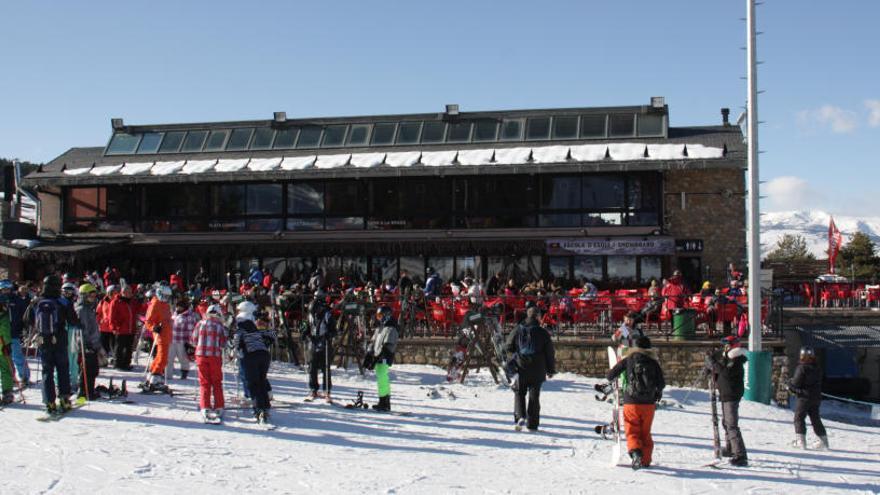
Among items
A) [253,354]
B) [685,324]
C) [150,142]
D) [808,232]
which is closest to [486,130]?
[150,142]

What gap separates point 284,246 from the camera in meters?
25.2

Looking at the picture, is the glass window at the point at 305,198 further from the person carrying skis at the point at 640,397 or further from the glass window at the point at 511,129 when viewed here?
the person carrying skis at the point at 640,397

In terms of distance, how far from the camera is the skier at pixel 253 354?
10.4 meters

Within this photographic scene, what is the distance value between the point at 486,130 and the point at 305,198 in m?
6.04

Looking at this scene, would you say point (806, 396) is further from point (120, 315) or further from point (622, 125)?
point (622, 125)

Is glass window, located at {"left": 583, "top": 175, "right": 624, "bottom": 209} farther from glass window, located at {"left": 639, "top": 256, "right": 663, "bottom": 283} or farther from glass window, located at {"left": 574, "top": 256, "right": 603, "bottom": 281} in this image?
glass window, located at {"left": 639, "top": 256, "right": 663, "bottom": 283}

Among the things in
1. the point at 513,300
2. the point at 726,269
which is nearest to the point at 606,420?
the point at 513,300

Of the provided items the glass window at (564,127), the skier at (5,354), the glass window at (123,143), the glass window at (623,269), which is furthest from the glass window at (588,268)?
the glass window at (123,143)

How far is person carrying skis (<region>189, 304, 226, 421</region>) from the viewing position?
1034 centimetres

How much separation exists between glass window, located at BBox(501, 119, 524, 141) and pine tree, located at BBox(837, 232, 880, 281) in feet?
76.8

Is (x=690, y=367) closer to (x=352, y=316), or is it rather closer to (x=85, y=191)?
(x=352, y=316)

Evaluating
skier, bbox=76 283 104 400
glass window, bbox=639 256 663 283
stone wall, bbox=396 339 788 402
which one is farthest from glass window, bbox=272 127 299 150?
skier, bbox=76 283 104 400

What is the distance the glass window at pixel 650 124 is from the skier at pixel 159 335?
16496 millimetres

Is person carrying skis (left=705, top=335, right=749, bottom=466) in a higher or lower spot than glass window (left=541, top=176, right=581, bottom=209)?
lower
